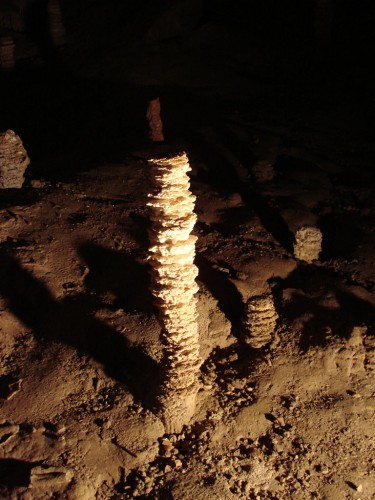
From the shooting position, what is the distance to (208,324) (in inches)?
259

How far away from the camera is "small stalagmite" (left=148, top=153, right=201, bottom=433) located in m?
4.00

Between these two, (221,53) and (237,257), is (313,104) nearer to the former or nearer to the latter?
(221,53)

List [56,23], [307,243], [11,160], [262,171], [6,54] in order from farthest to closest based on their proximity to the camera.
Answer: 1. [56,23]
2. [6,54]
3. [262,171]
4. [11,160]
5. [307,243]

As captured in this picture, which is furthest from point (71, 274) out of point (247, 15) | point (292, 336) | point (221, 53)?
point (247, 15)

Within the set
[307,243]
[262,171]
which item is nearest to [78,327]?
[307,243]

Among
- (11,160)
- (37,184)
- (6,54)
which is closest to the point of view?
(11,160)

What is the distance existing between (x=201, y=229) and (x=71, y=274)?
245cm

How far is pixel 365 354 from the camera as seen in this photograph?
6.23m

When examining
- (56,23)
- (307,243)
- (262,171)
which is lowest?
(307,243)

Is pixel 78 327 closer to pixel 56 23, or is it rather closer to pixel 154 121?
pixel 154 121

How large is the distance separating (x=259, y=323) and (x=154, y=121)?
11.2 feet

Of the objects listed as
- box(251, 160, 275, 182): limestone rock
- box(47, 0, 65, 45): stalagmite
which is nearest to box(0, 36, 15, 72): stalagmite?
box(47, 0, 65, 45): stalagmite

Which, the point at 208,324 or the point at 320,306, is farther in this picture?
the point at 320,306

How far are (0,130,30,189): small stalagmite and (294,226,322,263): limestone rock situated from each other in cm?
523
